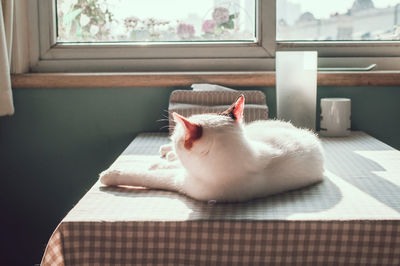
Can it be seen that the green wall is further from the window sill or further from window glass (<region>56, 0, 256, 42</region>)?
window glass (<region>56, 0, 256, 42</region>)

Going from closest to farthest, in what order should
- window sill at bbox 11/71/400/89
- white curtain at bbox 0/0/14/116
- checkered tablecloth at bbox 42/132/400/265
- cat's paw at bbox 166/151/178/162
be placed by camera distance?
checkered tablecloth at bbox 42/132/400/265 < cat's paw at bbox 166/151/178/162 < white curtain at bbox 0/0/14/116 < window sill at bbox 11/71/400/89

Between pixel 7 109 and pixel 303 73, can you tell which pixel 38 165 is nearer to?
pixel 7 109

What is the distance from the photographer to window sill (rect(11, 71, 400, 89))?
71.2 inches

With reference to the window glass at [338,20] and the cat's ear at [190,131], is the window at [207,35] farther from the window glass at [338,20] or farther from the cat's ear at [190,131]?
the cat's ear at [190,131]

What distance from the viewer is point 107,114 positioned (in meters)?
1.87

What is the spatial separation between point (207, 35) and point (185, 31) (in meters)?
0.09

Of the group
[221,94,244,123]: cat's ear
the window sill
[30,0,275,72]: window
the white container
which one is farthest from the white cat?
[30,0,275,72]: window

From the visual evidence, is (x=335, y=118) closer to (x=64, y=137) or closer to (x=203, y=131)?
(x=203, y=131)

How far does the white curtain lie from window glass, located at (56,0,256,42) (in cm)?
30

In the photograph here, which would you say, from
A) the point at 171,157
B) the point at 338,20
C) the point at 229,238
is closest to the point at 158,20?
the point at 338,20

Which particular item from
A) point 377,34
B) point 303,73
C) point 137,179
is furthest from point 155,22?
point 137,179

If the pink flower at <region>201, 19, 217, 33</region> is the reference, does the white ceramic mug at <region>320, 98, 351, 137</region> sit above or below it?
below

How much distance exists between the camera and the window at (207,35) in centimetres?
192

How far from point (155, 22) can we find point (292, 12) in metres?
0.55
